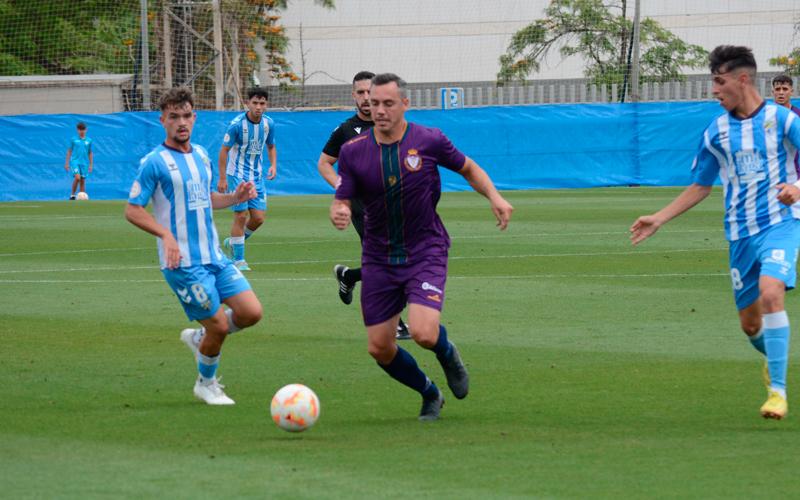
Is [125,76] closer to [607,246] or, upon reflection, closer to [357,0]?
[357,0]

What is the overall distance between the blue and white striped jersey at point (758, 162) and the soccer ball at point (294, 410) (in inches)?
109

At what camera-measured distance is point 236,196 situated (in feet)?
29.4

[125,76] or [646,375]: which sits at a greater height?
[125,76]

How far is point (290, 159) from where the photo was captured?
35406mm

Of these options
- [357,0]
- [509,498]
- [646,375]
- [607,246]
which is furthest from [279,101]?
[509,498]

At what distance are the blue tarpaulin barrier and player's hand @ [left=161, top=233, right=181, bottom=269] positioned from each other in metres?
26.3

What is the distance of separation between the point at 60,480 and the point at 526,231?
16250 millimetres

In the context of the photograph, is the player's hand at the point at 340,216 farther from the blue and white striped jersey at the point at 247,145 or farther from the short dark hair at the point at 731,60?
the blue and white striped jersey at the point at 247,145

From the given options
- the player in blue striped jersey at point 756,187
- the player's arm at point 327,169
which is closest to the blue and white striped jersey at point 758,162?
the player in blue striped jersey at point 756,187

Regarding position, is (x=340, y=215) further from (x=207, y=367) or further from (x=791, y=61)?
(x=791, y=61)

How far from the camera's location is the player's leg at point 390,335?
307 inches

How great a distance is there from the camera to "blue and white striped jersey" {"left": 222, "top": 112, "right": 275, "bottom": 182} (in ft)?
61.4

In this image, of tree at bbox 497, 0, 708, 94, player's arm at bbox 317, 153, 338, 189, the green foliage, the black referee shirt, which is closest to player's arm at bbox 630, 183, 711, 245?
player's arm at bbox 317, 153, 338, 189

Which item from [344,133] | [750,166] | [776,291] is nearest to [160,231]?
[750,166]
